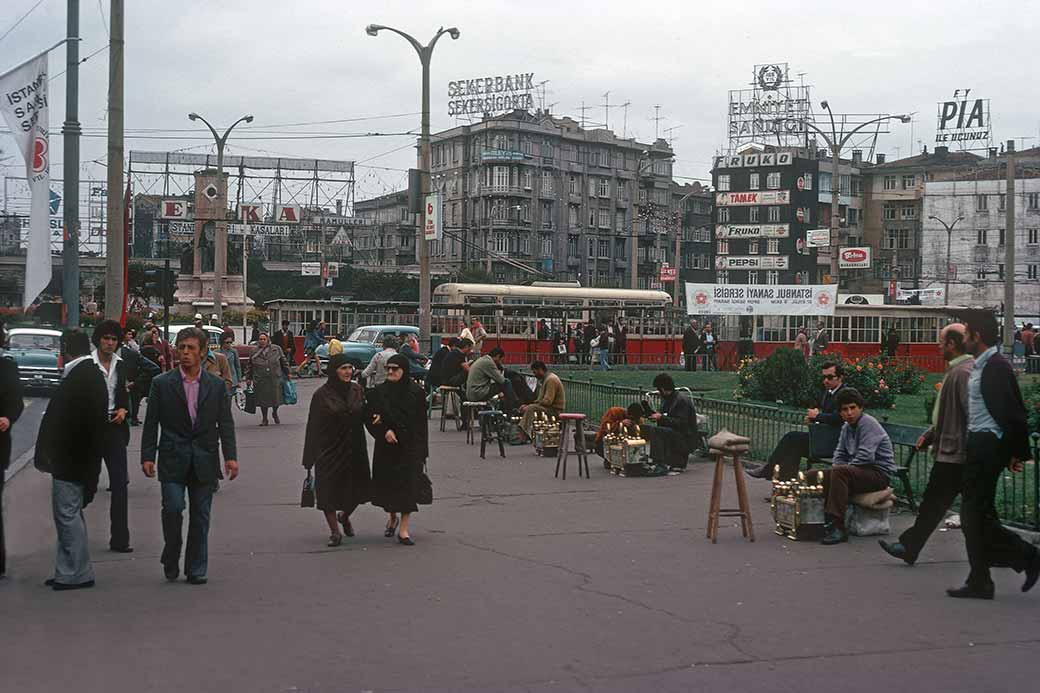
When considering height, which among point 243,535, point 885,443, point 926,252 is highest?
point 926,252

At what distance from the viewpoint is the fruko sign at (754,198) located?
371 feet

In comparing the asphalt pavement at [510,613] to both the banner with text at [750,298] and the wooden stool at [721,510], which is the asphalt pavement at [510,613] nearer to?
the wooden stool at [721,510]

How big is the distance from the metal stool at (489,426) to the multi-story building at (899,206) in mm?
99846

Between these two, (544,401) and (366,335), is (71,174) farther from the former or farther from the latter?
(366,335)

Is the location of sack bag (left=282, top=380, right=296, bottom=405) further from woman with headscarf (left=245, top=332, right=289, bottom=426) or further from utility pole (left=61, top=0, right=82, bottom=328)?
utility pole (left=61, top=0, right=82, bottom=328)

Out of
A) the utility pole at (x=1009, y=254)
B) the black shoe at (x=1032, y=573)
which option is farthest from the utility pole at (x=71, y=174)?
the utility pole at (x=1009, y=254)

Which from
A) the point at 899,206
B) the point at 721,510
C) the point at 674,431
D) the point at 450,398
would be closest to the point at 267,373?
the point at 450,398

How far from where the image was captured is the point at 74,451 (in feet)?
28.7

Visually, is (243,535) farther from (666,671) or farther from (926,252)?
(926,252)

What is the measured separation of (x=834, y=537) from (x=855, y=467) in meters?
0.65

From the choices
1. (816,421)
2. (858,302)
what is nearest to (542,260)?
(858,302)

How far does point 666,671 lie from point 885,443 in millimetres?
4994

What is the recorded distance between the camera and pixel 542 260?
106m

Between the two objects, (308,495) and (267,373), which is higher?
(267,373)
